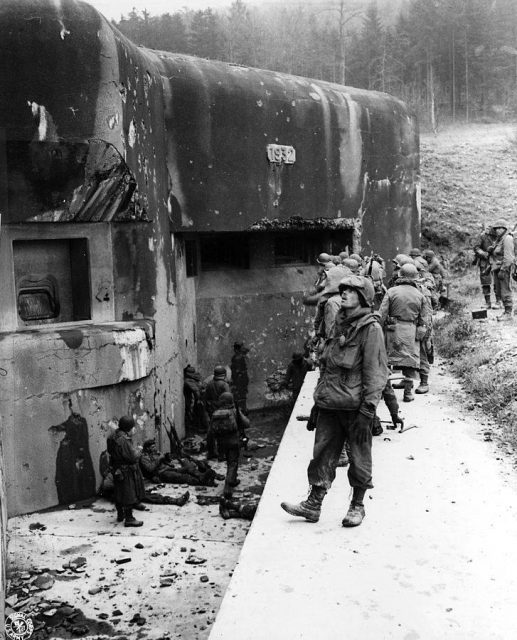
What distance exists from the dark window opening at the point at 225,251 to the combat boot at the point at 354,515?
8.22 metres

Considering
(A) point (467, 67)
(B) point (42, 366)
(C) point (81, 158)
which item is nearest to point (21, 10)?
(C) point (81, 158)

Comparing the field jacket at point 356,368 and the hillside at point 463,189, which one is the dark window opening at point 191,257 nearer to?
the field jacket at point 356,368

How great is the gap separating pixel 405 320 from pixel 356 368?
332 cm

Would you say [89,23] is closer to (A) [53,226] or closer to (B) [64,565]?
(A) [53,226]

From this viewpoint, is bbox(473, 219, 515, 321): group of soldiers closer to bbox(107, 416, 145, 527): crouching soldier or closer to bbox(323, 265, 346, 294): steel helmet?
bbox(323, 265, 346, 294): steel helmet

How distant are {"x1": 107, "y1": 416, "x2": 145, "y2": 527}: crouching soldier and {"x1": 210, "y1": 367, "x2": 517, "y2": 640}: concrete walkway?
1.61m

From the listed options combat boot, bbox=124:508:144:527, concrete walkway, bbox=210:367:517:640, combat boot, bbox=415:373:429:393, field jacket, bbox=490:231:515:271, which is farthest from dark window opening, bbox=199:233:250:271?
concrete walkway, bbox=210:367:517:640

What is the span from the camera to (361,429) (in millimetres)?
5309

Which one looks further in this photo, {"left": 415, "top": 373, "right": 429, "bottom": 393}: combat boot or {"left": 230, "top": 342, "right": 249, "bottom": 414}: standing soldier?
→ {"left": 230, "top": 342, "right": 249, "bottom": 414}: standing soldier

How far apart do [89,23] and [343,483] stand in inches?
221

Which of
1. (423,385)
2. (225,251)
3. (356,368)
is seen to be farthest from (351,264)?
(225,251)

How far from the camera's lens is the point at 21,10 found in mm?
7805

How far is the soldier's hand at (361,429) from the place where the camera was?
5.29 m

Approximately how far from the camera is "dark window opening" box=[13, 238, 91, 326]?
8.50 m
